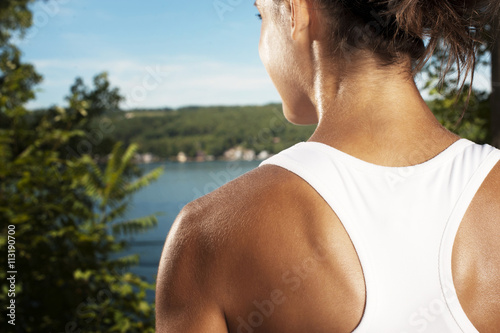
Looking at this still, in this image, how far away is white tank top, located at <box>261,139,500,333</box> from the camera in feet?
2.35

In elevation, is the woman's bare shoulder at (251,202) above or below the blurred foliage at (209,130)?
above

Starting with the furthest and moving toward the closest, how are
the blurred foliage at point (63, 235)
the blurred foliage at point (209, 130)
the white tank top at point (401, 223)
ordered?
1. the blurred foliage at point (63, 235)
2. the blurred foliage at point (209, 130)
3. the white tank top at point (401, 223)

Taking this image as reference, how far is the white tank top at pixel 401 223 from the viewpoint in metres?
0.71

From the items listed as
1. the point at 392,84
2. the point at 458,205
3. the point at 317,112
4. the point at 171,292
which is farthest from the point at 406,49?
the point at 171,292

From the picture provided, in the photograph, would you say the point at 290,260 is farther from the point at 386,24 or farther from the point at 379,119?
the point at 386,24

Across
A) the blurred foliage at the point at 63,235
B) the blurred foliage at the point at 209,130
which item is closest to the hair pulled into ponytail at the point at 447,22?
the blurred foliage at the point at 209,130

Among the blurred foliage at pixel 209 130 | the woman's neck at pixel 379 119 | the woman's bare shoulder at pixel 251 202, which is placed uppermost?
the woman's neck at pixel 379 119

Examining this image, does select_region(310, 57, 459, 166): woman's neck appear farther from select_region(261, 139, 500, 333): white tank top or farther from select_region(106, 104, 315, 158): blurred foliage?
select_region(106, 104, 315, 158): blurred foliage

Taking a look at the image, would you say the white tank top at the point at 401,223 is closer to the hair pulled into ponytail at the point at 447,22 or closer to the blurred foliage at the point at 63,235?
the hair pulled into ponytail at the point at 447,22

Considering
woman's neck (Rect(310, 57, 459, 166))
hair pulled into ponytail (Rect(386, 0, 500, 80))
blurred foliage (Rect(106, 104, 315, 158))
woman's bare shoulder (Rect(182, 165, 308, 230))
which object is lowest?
blurred foliage (Rect(106, 104, 315, 158))

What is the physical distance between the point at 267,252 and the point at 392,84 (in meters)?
0.36

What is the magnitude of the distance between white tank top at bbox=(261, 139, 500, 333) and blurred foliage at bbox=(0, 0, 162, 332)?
361 centimetres

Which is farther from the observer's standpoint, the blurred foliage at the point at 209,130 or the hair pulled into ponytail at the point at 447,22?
the blurred foliage at the point at 209,130

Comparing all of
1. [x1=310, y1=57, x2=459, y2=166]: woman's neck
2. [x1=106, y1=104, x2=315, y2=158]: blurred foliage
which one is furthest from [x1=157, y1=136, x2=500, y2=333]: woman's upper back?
[x1=106, y1=104, x2=315, y2=158]: blurred foliage
